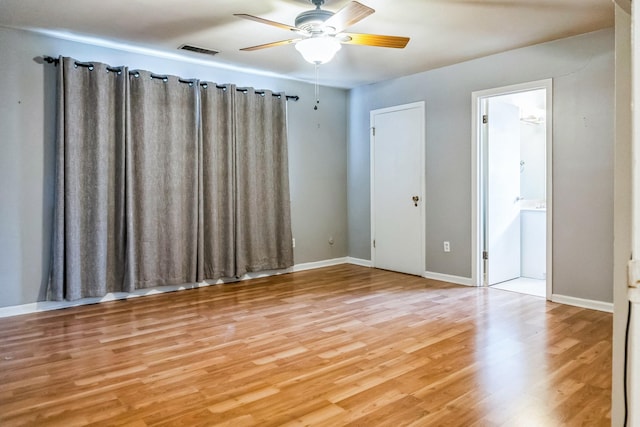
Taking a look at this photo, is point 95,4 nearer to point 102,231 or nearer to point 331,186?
point 102,231

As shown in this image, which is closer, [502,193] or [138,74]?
[138,74]

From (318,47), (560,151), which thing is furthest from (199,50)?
(560,151)

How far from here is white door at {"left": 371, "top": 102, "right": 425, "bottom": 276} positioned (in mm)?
5281

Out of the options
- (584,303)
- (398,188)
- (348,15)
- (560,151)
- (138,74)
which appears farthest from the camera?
(398,188)

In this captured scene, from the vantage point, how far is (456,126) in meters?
4.87

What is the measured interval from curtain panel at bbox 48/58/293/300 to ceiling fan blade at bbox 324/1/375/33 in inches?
89.0

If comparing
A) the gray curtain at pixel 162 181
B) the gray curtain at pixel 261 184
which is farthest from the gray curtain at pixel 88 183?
the gray curtain at pixel 261 184

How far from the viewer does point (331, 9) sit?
10.6 feet

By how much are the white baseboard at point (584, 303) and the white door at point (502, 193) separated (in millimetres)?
796

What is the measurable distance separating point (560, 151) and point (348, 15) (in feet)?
8.24

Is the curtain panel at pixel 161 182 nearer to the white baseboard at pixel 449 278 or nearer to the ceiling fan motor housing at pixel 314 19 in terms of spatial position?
the white baseboard at pixel 449 278

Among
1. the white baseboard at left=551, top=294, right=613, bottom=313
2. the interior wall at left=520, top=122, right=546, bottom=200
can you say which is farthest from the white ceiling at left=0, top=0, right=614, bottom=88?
the white baseboard at left=551, top=294, right=613, bottom=313

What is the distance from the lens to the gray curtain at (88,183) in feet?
12.6

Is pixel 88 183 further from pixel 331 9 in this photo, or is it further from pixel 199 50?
pixel 331 9
